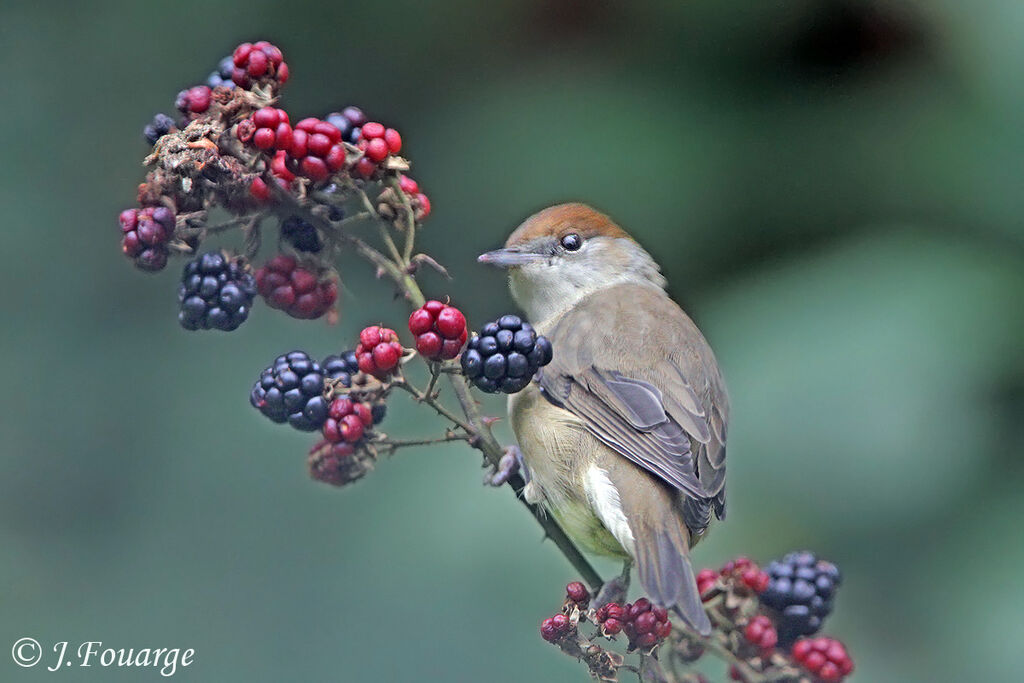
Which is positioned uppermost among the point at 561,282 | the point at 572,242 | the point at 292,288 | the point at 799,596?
the point at 572,242

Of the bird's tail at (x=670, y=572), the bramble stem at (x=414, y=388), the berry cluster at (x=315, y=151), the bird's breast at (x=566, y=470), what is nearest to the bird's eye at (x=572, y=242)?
the bird's breast at (x=566, y=470)

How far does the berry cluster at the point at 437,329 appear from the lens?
1.61m

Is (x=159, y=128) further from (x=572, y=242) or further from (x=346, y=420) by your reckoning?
(x=572, y=242)

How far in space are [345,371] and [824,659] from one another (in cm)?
90

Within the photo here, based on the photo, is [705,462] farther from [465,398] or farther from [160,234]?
[160,234]

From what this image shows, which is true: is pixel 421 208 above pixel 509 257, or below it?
below

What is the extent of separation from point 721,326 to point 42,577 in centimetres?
172

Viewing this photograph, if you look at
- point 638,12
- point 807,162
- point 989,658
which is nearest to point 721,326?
point 807,162

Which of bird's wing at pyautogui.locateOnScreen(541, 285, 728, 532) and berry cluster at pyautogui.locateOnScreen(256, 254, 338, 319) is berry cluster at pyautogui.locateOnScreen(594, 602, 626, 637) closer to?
bird's wing at pyautogui.locateOnScreen(541, 285, 728, 532)

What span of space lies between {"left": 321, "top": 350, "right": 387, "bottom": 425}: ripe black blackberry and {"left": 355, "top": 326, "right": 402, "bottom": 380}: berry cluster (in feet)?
0.46

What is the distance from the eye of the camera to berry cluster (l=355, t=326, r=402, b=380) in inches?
65.5

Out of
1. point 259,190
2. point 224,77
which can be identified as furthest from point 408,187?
point 224,77

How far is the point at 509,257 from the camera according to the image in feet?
8.10

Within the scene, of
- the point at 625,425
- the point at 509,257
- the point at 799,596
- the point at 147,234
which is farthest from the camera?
the point at 509,257
